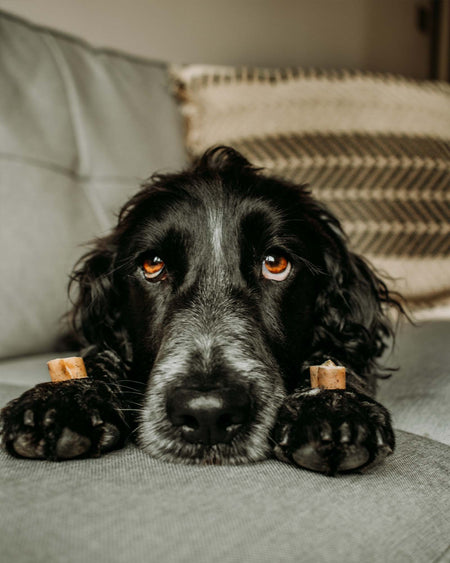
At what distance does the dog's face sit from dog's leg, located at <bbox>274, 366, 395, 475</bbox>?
0.11 metres

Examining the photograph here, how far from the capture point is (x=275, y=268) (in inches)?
73.8

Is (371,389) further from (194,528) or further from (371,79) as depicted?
(371,79)

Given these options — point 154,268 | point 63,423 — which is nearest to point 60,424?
point 63,423

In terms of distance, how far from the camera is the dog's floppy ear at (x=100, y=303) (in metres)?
2.16

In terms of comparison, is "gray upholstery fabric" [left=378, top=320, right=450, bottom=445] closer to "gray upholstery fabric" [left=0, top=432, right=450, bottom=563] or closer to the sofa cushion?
"gray upholstery fabric" [left=0, top=432, right=450, bottom=563]

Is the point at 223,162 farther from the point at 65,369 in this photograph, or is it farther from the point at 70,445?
the point at 70,445

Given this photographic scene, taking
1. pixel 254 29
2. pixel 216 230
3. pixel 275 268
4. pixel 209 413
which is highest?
pixel 254 29

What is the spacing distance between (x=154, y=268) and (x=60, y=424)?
0.80m

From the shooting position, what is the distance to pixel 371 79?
3008 millimetres

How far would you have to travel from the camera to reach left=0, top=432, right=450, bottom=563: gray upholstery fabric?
0.84 m

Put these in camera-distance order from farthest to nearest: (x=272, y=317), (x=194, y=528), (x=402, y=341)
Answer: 1. (x=402, y=341)
2. (x=272, y=317)
3. (x=194, y=528)

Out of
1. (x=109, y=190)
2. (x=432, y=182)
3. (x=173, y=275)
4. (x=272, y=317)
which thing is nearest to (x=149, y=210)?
(x=173, y=275)

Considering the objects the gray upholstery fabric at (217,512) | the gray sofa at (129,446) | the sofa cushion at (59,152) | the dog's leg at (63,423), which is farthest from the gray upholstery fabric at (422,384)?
the sofa cushion at (59,152)

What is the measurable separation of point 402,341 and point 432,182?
1.02 meters
